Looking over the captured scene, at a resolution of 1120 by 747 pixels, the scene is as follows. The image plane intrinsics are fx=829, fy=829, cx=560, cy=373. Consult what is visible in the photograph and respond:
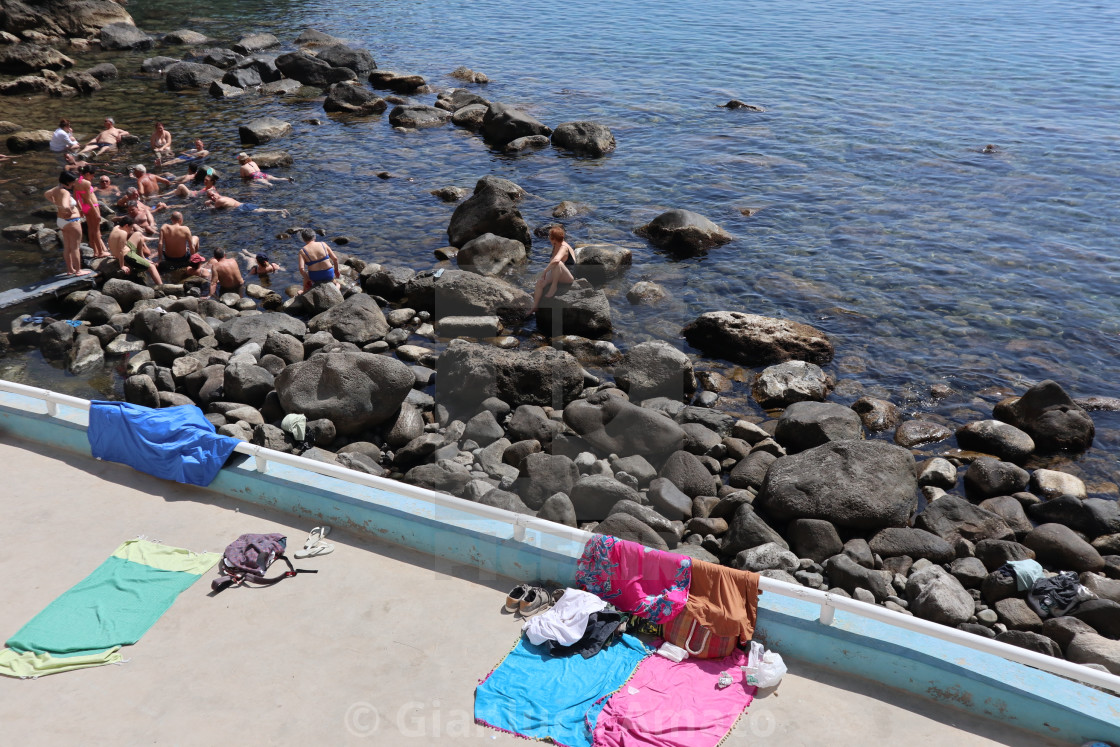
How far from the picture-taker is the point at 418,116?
3106 cm

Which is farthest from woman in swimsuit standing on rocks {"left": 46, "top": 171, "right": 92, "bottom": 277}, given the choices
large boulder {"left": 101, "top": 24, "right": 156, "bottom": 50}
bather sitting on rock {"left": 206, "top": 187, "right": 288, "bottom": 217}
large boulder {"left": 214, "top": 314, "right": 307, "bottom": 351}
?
large boulder {"left": 101, "top": 24, "right": 156, "bottom": 50}

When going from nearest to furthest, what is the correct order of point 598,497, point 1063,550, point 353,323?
1. point 1063,550
2. point 598,497
3. point 353,323

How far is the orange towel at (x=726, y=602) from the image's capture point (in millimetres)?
6906

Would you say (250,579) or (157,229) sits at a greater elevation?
(250,579)

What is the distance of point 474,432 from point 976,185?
1934 cm

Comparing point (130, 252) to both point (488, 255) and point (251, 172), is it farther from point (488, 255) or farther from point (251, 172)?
point (488, 255)

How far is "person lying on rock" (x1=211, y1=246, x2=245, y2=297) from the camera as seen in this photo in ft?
58.1

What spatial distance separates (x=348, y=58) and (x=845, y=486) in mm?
33434

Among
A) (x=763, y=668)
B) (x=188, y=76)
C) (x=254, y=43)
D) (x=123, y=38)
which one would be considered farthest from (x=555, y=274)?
(x=123, y=38)

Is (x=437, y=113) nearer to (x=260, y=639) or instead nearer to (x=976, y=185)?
(x=976, y=185)

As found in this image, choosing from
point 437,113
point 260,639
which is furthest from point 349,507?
point 437,113

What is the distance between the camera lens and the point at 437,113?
31531 mm

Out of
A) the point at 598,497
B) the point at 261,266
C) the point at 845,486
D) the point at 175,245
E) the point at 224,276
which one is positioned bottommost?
the point at 261,266

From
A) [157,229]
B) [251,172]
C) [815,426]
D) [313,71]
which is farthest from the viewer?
[313,71]
